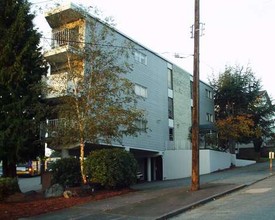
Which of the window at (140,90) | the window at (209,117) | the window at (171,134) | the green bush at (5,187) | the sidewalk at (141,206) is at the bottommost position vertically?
the sidewalk at (141,206)

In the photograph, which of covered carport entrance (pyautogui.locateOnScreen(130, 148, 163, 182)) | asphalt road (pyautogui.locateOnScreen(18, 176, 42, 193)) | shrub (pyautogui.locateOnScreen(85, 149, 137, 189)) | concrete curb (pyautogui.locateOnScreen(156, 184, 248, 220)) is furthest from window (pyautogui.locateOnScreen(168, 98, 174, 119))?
shrub (pyautogui.locateOnScreen(85, 149, 137, 189))

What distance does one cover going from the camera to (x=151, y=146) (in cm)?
3192

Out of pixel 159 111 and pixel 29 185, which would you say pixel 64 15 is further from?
pixel 159 111

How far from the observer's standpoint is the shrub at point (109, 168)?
17938mm

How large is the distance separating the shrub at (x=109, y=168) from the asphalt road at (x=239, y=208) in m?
4.46

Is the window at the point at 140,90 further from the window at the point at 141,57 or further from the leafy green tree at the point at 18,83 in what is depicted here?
the leafy green tree at the point at 18,83

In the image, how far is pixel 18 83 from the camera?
19.7m

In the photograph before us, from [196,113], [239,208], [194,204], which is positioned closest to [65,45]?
[196,113]

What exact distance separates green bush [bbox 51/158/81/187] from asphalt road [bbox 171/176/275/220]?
267 inches

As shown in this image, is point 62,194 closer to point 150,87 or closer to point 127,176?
point 127,176

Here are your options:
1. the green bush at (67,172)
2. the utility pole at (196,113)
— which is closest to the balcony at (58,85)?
the green bush at (67,172)

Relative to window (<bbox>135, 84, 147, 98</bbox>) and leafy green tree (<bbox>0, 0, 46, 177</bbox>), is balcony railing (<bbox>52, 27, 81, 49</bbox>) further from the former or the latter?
window (<bbox>135, 84, 147, 98</bbox>)

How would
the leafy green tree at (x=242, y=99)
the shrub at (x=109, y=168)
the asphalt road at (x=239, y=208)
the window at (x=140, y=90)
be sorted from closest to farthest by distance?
the asphalt road at (x=239, y=208), the shrub at (x=109, y=168), the window at (x=140, y=90), the leafy green tree at (x=242, y=99)

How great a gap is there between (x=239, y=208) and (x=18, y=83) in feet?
38.3
